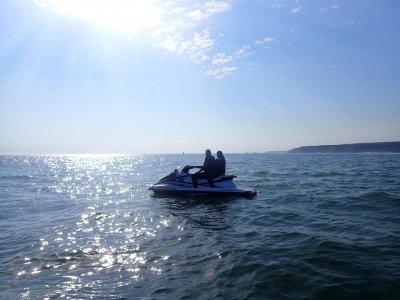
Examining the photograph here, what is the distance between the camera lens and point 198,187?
66.0 feet

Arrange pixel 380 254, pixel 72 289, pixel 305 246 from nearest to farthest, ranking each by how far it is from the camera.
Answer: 1. pixel 72 289
2. pixel 380 254
3. pixel 305 246

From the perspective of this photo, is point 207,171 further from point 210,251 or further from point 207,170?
point 210,251

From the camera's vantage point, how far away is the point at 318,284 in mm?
6656

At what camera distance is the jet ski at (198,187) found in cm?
1959

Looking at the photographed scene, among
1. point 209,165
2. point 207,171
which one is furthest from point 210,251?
point 207,171

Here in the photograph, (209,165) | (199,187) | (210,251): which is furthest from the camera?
(199,187)

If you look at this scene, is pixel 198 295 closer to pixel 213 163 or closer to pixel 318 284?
pixel 318 284

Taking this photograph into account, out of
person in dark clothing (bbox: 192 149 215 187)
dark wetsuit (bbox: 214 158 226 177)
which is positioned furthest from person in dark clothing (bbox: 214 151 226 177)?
person in dark clothing (bbox: 192 149 215 187)

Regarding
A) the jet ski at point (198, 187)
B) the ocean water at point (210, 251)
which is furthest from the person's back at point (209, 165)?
the ocean water at point (210, 251)

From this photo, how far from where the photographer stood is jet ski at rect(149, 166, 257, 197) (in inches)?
771

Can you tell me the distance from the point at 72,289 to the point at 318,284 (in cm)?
514

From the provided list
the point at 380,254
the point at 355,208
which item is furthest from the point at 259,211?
the point at 380,254

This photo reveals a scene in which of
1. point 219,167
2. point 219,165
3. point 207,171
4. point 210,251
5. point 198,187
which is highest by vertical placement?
point 219,165

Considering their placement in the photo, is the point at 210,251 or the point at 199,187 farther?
the point at 199,187
